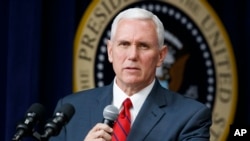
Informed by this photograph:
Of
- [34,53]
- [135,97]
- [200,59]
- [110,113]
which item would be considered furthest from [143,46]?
[200,59]

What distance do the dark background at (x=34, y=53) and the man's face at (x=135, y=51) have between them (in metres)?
0.77

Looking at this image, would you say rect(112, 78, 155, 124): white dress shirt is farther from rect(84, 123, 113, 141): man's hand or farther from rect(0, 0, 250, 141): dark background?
rect(0, 0, 250, 141): dark background

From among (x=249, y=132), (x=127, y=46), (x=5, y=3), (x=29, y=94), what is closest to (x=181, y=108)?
(x=127, y=46)

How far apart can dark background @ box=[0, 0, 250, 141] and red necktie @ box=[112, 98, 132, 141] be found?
2.61ft

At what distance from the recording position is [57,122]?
4.65ft

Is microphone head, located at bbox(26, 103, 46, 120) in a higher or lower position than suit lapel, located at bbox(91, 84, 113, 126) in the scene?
higher

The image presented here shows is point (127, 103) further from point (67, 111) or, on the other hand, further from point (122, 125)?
point (67, 111)

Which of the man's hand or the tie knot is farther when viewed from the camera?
the tie knot

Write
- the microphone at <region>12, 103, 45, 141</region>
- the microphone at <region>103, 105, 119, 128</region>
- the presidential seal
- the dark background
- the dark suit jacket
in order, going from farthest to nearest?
1. the presidential seal
2. the dark background
3. the dark suit jacket
4. the microphone at <region>103, 105, 119, 128</region>
5. the microphone at <region>12, 103, 45, 141</region>

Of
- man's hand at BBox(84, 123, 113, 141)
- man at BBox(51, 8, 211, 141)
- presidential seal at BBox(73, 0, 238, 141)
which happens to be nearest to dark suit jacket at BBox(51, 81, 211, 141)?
man at BBox(51, 8, 211, 141)

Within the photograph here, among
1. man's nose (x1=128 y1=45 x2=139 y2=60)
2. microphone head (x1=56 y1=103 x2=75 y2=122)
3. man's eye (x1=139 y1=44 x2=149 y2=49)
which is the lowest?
microphone head (x1=56 y1=103 x2=75 y2=122)

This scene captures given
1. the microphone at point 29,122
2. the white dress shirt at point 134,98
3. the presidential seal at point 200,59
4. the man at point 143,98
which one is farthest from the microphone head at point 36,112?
the presidential seal at point 200,59

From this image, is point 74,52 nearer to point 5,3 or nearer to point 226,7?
point 5,3

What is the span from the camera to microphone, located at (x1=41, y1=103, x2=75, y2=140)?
4.56 feet
